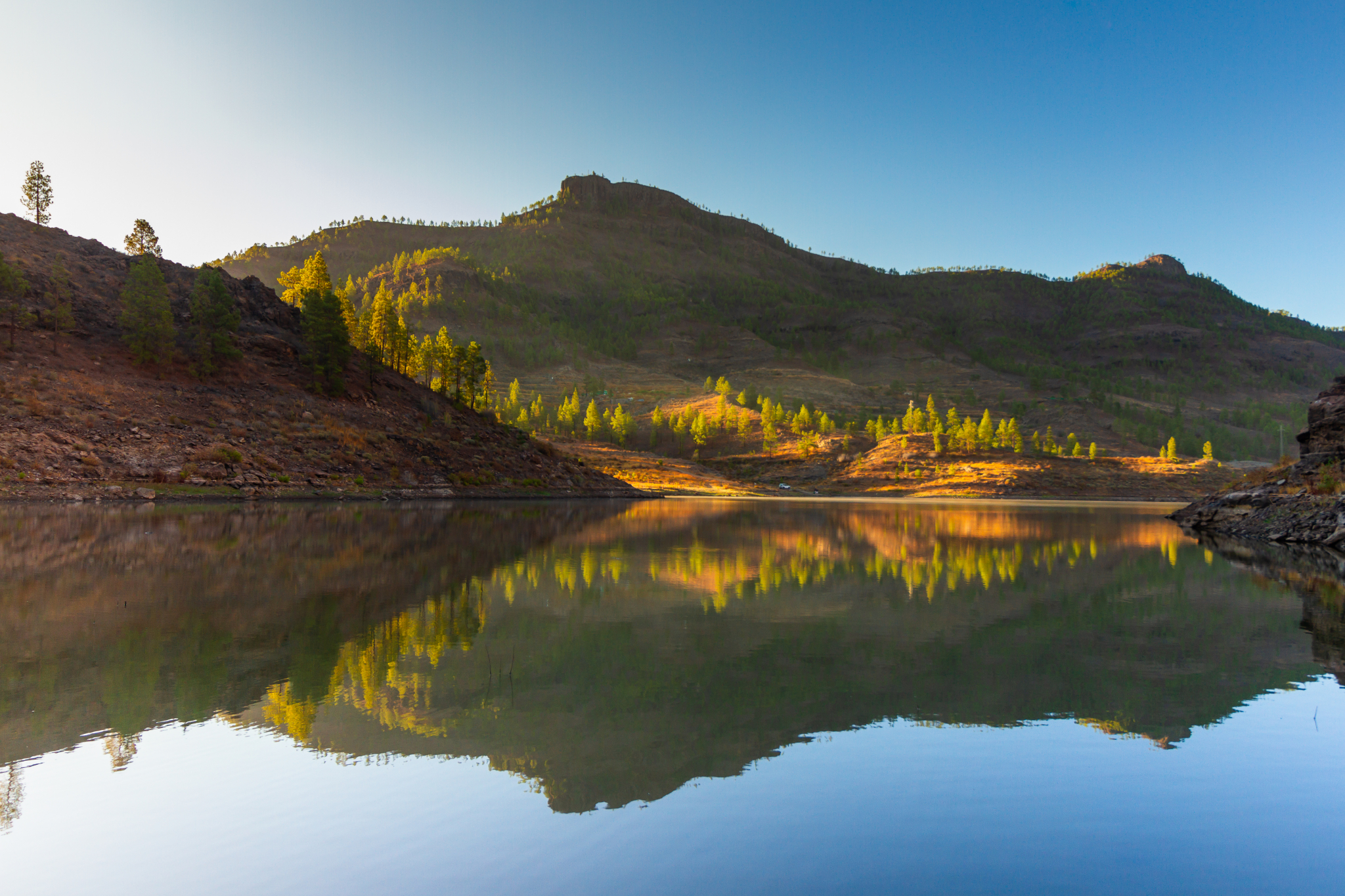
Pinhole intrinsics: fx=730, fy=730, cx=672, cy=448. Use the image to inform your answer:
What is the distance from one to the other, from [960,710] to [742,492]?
111657 mm

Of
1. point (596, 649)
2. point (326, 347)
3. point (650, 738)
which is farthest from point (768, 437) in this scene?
point (650, 738)

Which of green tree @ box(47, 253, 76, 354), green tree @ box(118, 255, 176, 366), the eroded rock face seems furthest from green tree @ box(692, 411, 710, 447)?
the eroded rock face

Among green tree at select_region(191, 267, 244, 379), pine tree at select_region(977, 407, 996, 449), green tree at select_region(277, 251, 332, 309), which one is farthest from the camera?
pine tree at select_region(977, 407, 996, 449)

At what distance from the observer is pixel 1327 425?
140 feet

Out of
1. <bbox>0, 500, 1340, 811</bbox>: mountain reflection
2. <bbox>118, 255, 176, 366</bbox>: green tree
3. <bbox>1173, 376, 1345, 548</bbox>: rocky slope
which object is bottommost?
<bbox>0, 500, 1340, 811</bbox>: mountain reflection

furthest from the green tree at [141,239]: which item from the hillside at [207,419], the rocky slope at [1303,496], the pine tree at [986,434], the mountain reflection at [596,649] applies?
the pine tree at [986,434]

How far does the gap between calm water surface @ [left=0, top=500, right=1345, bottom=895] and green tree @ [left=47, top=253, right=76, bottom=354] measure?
50337 mm

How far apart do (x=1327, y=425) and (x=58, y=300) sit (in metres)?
90.1

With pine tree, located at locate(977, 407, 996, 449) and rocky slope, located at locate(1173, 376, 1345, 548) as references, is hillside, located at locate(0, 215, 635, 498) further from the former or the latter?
pine tree, located at locate(977, 407, 996, 449)

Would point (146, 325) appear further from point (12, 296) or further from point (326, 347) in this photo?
point (326, 347)

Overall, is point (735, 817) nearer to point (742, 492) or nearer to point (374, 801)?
point (374, 801)

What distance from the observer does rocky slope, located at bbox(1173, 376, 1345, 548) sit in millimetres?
35406

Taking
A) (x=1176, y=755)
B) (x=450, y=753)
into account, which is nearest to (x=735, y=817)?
(x=450, y=753)

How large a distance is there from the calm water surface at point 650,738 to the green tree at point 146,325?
4818 cm
